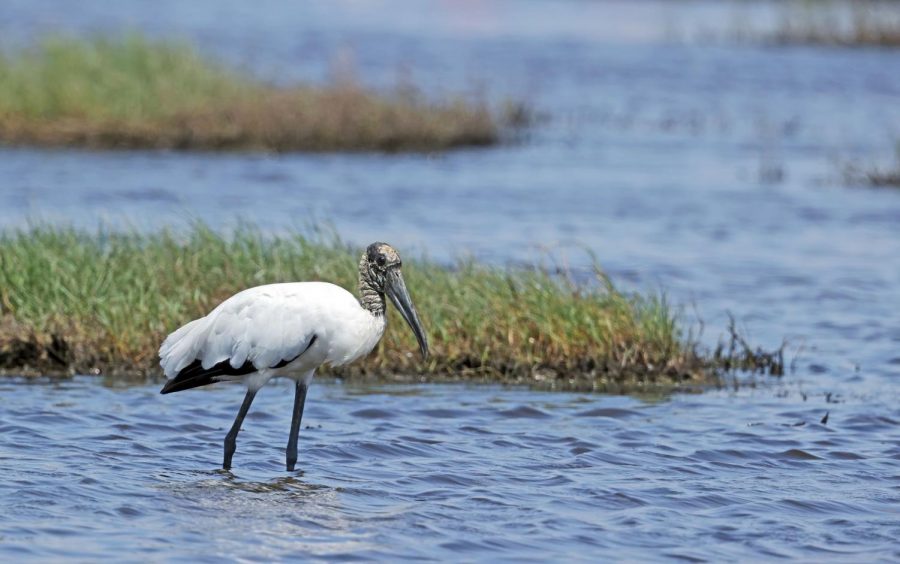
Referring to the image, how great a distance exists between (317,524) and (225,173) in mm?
14163

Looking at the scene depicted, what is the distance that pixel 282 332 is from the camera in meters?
7.76

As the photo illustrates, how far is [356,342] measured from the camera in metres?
7.81

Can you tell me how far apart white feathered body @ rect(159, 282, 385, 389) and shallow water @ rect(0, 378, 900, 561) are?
0.62 m

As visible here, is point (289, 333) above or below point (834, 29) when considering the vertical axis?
below

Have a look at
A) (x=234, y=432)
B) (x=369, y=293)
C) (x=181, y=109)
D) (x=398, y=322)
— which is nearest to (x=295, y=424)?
(x=234, y=432)

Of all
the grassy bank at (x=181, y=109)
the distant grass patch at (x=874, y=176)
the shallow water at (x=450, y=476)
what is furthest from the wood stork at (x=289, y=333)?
the grassy bank at (x=181, y=109)

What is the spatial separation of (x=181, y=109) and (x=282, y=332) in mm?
15295

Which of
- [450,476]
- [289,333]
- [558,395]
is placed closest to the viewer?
[289,333]

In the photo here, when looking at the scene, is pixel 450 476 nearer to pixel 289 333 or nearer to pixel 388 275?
pixel 388 275

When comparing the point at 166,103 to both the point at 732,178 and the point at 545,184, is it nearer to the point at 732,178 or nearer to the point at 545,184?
the point at 545,184

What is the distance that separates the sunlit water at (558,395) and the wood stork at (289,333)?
1.73 ft

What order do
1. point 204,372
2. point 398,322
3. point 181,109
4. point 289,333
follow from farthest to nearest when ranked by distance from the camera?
point 181,109, point 398,322, point 204,372, point 289,333

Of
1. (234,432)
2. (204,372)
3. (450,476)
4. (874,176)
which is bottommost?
(450,476)

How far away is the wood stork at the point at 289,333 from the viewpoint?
7.77m
